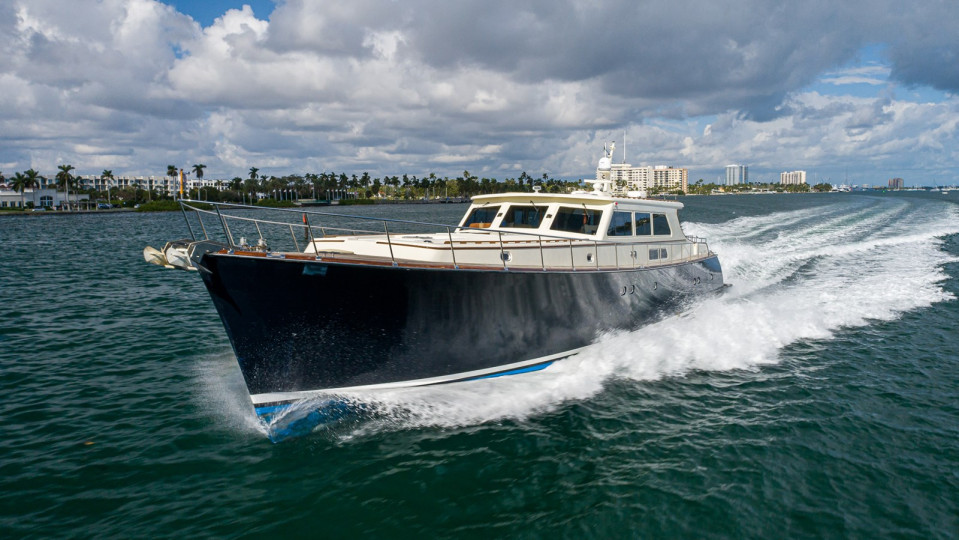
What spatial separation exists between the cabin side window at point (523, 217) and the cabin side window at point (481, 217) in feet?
1.28

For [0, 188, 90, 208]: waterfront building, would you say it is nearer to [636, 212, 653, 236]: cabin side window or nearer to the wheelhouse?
the wheelhouse

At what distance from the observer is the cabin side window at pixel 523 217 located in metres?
11.4

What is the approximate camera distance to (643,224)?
12.2 metres

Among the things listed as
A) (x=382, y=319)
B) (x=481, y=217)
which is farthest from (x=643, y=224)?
(x=382, y=319)

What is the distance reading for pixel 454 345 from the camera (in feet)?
28.0

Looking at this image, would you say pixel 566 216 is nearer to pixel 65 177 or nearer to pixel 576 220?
pixel 576 220

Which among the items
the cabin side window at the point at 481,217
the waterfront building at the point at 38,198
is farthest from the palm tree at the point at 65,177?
the cabin side window at the point at 481,217

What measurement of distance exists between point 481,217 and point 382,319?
4849 mm

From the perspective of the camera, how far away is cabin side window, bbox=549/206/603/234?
11.2 metres

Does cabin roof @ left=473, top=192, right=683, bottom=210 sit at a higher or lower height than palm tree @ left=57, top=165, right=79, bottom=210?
lower

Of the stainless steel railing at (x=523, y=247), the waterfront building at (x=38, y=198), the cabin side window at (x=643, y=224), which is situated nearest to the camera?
the stainless steel railing at (x=523, y=247)

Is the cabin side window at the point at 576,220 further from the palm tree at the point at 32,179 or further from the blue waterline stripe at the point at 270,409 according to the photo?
the palm tree at the point at 32,179

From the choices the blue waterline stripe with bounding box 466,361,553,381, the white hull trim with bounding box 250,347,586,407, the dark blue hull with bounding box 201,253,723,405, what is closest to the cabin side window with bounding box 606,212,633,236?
the dark blue hull with bounding box 201,253,723,405

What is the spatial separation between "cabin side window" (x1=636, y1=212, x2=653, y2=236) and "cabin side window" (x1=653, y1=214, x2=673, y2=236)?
0.22 metres
